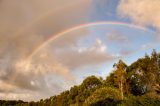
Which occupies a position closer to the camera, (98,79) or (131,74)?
(131,74)

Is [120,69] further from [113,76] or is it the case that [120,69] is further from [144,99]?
[144,99]

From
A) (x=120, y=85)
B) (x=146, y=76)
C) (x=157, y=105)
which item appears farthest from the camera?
(x=146, y=76)

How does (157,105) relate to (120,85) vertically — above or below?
below

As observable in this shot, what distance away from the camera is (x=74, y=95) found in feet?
576

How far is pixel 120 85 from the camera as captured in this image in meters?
133

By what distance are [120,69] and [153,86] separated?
15.3 meters

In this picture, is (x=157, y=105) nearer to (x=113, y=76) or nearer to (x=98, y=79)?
(x=113, y=76)

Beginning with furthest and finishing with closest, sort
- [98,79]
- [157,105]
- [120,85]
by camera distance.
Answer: [98,79] < [120,85] < [157,105]

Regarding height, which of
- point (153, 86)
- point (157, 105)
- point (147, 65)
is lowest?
point (157, 105)

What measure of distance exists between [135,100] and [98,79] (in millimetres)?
114602

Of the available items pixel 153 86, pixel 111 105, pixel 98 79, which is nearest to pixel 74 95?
pixel 98 79

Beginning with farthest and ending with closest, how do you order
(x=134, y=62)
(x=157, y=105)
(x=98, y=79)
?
(x=98, y=79)
(x=134, y=62)
(x=157, y=105)

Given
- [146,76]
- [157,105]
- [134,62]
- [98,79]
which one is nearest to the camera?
[157,105]

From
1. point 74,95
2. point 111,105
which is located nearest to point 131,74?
point 74,95
